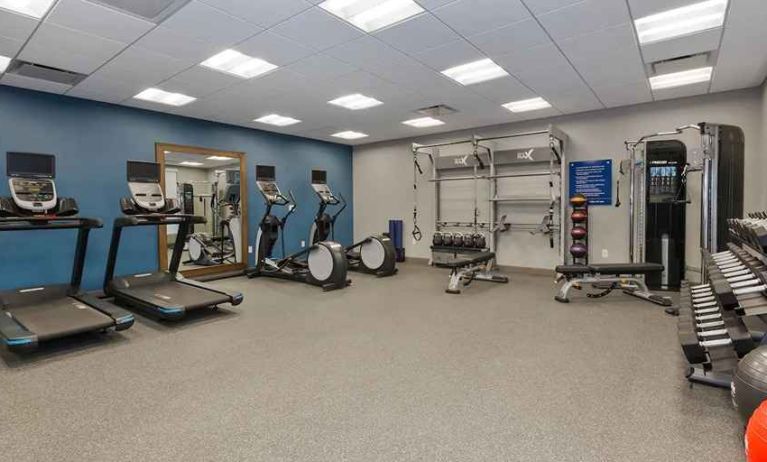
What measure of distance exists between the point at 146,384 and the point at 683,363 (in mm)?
3732

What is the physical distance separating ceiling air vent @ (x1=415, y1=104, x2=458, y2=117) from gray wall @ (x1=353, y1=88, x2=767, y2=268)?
1.45m

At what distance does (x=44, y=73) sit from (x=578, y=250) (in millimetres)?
7063

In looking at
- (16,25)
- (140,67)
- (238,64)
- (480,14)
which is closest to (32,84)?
(140,67)

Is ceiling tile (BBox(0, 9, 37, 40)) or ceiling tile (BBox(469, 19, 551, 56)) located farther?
ceiling tile (BBox(469, 19, 551, 56))

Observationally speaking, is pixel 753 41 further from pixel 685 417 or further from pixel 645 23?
pixel 685 417

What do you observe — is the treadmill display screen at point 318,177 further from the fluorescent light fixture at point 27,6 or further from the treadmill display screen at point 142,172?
the fluorescent light fixture at point 27,6

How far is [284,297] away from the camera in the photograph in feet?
17.1

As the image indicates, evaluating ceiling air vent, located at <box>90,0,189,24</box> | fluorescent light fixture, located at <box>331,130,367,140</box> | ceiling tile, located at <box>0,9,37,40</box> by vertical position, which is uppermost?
fluorescent light fixture, located at <box>331,130,367,140</box>

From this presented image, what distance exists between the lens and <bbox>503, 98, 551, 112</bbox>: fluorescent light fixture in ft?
18.8

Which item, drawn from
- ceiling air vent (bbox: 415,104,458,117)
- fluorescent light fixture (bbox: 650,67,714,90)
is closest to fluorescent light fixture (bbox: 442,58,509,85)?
ceiling air vent (bbox: 415,104,458,117)

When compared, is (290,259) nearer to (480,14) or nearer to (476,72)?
→ (476,72)

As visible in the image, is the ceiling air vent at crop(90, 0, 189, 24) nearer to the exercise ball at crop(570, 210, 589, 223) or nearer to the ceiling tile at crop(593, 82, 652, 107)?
the ceiling tile at crop(593, 82, 652, 107)

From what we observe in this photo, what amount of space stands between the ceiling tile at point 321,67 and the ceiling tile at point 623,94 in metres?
3.21

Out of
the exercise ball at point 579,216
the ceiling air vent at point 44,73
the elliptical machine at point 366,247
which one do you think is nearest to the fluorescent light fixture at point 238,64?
the ceiling air vent at point 44,73
